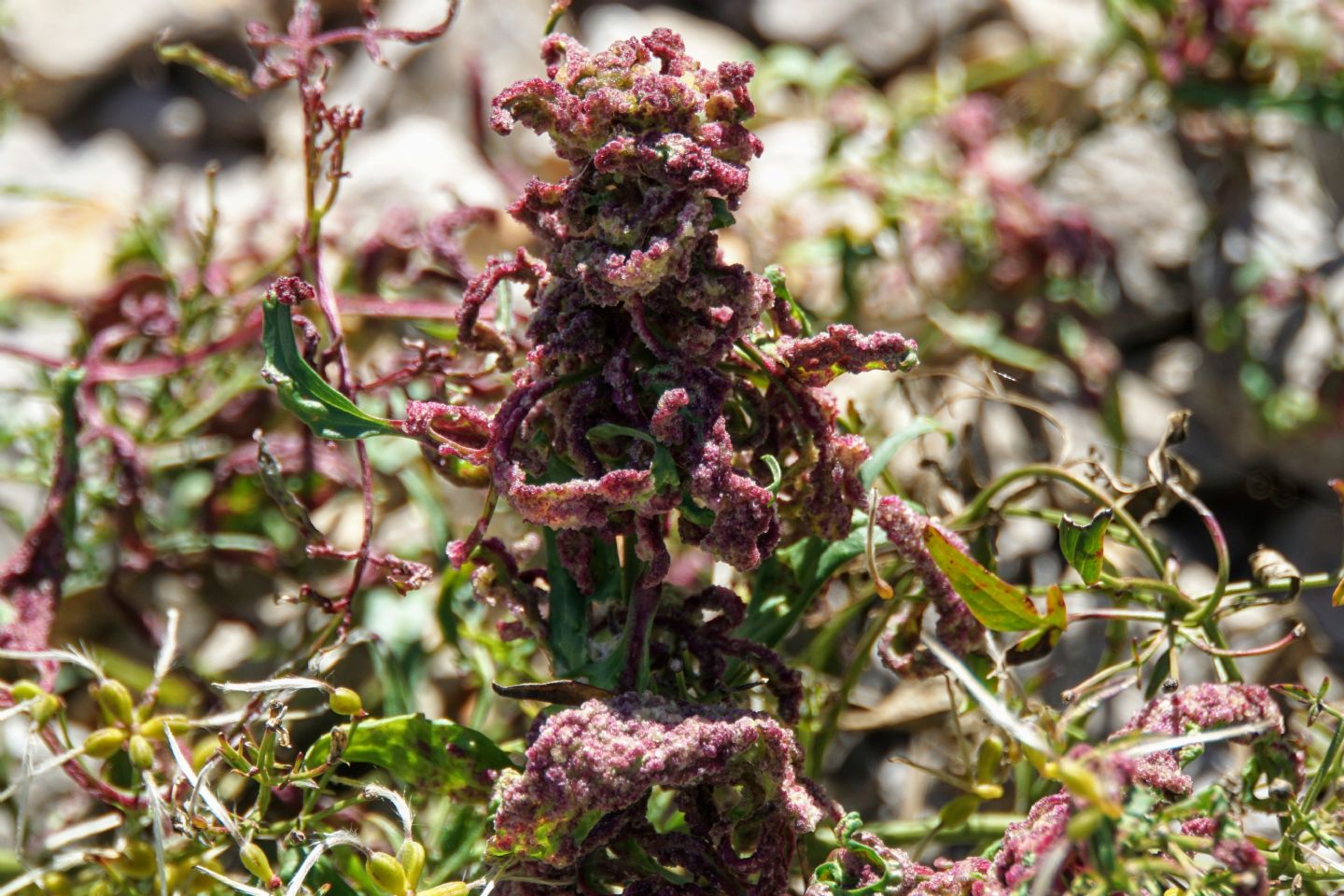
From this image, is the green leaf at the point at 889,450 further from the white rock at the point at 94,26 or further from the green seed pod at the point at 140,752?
the white rock at the point at 94,26

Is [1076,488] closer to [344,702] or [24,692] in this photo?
[344,702]

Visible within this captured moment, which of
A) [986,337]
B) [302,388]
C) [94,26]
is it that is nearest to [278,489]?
[302,388]

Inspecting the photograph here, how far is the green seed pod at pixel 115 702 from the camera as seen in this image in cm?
112

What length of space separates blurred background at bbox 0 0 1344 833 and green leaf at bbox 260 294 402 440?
2.49ft

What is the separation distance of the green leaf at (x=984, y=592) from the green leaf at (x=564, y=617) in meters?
0.30

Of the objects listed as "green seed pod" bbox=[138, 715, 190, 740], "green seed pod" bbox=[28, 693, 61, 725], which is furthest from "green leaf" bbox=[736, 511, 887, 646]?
"green seed pod" bbox=[28, 693, 61, 725]

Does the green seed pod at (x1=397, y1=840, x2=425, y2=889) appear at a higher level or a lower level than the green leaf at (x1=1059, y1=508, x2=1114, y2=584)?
lower

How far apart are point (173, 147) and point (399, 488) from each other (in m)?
1.18

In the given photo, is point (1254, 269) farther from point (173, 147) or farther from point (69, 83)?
point (69, 83)

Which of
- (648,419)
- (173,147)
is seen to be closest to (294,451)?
(648,419)

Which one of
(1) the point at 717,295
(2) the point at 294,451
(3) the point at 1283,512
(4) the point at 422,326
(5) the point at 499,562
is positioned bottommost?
(3) the point at 1283,512

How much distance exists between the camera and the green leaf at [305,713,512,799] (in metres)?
1.05

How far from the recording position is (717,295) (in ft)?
3.02

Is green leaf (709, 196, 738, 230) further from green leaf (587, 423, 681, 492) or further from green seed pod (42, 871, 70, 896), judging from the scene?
green seed pod (42, 871, 70, 896)
